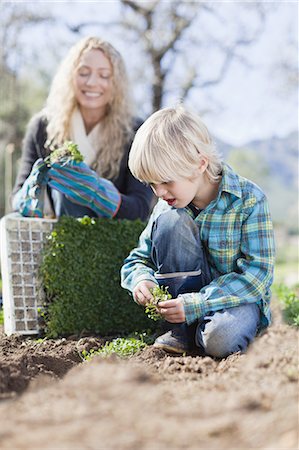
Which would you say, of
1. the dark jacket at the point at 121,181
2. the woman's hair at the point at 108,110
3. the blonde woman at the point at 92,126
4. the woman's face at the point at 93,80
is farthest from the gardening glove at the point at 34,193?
the woman's face at the point at 93,80

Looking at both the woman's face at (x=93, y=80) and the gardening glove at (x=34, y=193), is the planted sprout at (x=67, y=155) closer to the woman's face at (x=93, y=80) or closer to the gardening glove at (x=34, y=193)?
the gardening glove at (x=34, y=193)

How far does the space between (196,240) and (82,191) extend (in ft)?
3.02

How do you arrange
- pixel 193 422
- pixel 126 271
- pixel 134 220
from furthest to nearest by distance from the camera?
1. pixel 134 220
2. pixel 126 271
3. pixel 193 422

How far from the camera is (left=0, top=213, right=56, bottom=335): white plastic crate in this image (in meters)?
3.29

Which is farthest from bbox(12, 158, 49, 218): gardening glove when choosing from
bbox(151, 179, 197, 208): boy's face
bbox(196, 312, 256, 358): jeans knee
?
bbox(196, 312, 256, 358): jeans knee

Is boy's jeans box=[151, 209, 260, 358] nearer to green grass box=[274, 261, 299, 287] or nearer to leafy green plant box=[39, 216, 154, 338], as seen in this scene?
leafy green plant box=[39, 216, 154, 338]

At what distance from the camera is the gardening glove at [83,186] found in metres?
3.31

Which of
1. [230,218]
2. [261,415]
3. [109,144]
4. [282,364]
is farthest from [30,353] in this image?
[109,144]

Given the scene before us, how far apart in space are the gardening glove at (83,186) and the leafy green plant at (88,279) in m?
0.10

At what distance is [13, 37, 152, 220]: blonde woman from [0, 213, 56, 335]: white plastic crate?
0.23m

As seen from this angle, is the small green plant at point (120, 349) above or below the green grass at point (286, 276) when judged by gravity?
above

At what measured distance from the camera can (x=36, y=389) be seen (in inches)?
66.4

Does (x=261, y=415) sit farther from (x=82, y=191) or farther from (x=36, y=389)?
(x=82, y=191)

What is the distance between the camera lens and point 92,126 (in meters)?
4.03
